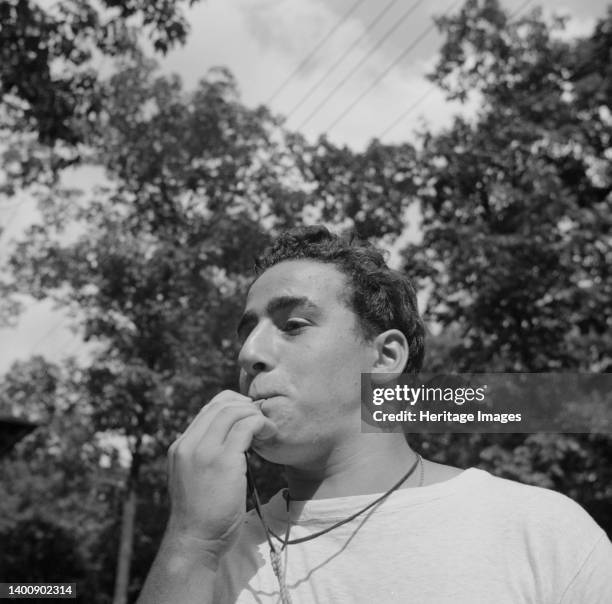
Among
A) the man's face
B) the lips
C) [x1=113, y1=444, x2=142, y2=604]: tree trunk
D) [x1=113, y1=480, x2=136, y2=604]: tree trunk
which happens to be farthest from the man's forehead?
[x1=113, y1=480, x2=136, y2=604]: tree trunk

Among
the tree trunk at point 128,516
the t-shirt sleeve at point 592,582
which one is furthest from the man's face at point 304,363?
the tree trunk at point 128,516

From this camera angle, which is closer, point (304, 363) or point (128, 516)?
point (304, 363)

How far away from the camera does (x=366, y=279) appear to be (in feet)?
8.02

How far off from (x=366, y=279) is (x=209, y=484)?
762mm

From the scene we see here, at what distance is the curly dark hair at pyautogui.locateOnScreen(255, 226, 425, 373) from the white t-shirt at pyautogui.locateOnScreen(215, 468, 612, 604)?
0.45m

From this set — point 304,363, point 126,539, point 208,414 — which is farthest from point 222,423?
point 126,539

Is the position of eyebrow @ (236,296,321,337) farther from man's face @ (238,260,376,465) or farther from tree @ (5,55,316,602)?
tree @ (5,55,316,602)

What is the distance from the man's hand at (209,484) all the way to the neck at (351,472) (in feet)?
0.88

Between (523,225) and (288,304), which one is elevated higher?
(523,225)

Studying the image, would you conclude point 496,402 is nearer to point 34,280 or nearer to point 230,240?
point 230,240

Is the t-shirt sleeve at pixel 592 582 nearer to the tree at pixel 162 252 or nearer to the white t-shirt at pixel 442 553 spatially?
the white t-shirt at pixel 442 553

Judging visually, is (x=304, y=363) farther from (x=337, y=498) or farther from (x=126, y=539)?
(x=126, y=539)

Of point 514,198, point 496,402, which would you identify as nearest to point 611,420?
point 514,198

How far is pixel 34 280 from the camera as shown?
15805 mm
